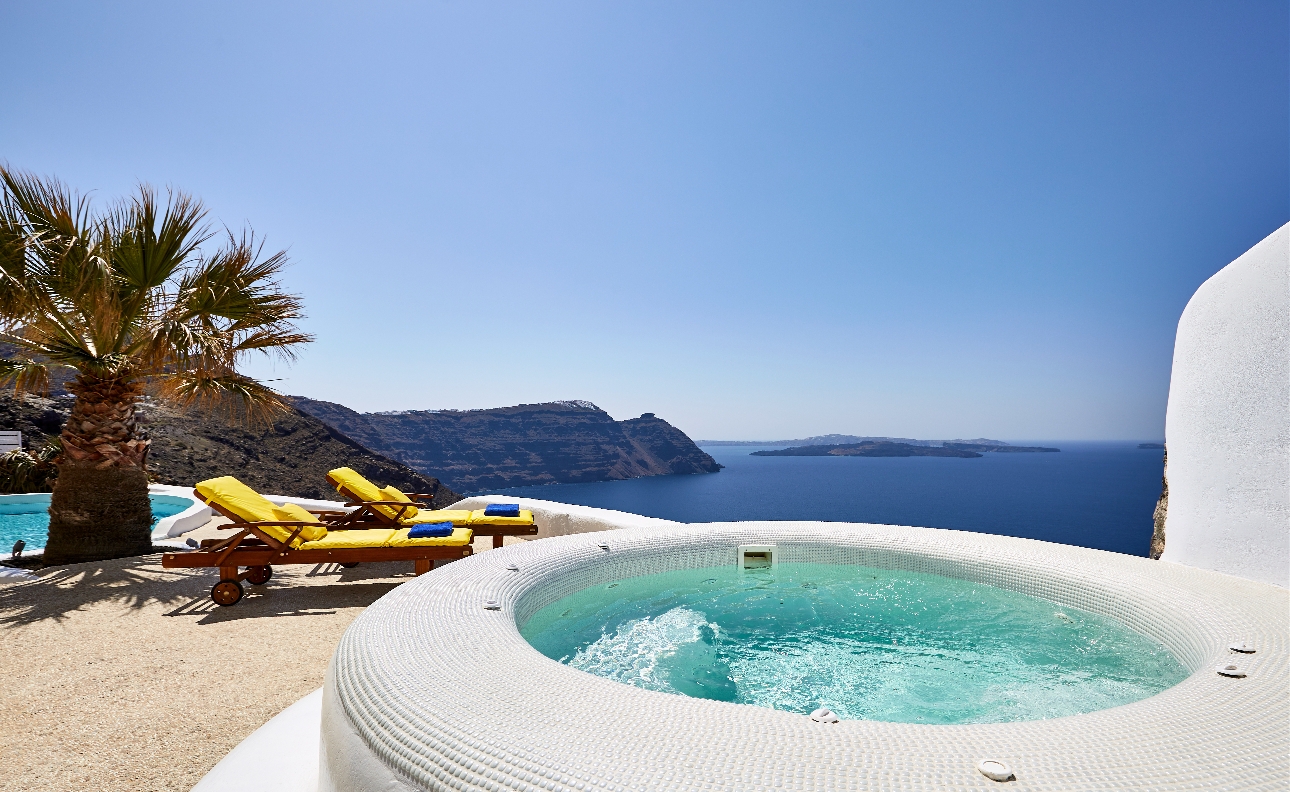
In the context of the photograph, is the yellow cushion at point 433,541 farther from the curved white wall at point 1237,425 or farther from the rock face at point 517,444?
the rock face at point 517,444

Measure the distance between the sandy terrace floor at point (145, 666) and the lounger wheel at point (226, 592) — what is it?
0.28 feet

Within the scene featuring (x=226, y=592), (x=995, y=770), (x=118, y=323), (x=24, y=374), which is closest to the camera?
(x=995, y=770)

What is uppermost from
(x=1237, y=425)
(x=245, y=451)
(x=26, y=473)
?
(x=1237, y=425)

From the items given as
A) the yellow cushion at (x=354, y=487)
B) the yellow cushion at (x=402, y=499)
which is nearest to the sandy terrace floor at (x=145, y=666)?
the yellow cushion at (x=402, y=499)

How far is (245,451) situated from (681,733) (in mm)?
41640

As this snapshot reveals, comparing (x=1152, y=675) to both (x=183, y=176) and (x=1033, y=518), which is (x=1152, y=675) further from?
(x=1033, y=518)

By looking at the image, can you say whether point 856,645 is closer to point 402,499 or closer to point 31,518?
point 402,499

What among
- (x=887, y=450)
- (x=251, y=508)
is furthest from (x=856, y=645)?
(x=887, y=450)

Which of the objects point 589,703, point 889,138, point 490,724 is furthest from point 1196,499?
point 889,138

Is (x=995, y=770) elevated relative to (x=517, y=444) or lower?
lower

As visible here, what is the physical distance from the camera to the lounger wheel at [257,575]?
5352 millimetres

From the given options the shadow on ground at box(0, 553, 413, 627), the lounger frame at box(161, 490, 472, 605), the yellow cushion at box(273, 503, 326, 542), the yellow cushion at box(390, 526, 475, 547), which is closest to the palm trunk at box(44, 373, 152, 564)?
the shadow on ground at box(0, 553, 413, 627)

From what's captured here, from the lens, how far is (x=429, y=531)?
5383mm

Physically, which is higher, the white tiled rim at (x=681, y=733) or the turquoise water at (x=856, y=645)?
the white tiled rim at (x=681, y=733)
